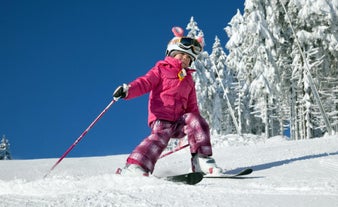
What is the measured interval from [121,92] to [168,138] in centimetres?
75

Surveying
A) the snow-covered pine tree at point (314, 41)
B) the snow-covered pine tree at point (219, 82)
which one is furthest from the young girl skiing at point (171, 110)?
the snow-covered pine tree at point (219, 82)

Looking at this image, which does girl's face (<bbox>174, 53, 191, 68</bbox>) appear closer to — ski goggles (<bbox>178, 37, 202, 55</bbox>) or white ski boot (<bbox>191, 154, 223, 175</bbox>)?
ski goggles (<bbox>178, 37, 202, 55</bbox>)

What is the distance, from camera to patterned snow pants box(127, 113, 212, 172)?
12.9ft

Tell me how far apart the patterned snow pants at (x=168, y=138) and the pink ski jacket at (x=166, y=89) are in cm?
11

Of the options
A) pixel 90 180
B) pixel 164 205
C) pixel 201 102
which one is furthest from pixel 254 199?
pixel 201 102

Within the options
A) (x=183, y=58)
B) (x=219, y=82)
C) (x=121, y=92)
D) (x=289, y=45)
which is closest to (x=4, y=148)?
(x=219, y=82)

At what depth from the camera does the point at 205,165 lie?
414 cm

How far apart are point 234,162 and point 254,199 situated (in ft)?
10.7

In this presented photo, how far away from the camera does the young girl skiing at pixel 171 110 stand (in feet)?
13.1

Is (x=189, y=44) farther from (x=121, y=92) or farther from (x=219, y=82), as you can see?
(x=219, y=82)

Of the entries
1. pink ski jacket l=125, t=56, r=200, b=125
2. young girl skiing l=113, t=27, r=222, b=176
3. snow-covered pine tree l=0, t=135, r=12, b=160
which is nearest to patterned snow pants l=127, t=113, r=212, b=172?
young girl skiing l=113, t=27, r=222, b=176

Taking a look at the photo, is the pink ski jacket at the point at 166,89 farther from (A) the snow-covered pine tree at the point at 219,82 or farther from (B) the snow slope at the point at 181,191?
(A) the snow-covered pine tree at the point at 219,82

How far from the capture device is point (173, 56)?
497 centimetres

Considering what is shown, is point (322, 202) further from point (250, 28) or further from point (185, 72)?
point (250, 28)
